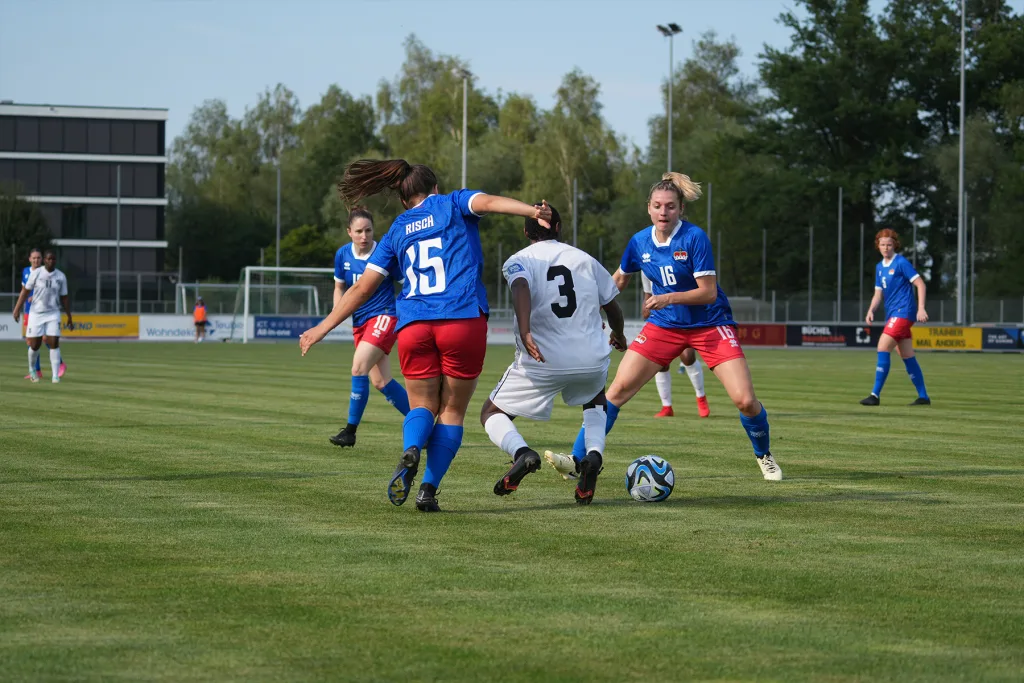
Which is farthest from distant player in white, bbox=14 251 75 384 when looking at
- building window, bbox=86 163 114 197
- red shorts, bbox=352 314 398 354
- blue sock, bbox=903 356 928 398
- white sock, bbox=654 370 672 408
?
building window, bbox=86 163 114 197

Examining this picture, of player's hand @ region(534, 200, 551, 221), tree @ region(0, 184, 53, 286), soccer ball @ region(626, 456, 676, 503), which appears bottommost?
soccer ball @ region(626, 456, 676, 503)

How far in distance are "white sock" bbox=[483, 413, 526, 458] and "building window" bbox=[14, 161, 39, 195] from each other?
86.1 m

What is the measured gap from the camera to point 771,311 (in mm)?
60594

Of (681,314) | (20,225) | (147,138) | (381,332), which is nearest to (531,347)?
(681,314)

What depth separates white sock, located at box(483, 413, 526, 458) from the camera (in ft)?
25.3

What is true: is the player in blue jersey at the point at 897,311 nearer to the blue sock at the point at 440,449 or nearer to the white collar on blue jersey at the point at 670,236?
the white collar on blue jersey at the point at 670,236

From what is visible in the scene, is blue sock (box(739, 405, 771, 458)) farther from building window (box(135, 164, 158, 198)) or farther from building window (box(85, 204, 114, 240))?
building window (box(85, 204, 114, 240))

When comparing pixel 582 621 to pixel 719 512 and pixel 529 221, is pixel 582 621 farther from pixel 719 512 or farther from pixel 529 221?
pixel 529 221

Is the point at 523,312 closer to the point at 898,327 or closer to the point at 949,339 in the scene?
the point at 898,327

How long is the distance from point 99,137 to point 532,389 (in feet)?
283

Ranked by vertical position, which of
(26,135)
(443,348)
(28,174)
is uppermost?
(26,135)

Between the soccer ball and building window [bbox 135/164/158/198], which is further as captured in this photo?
building window [bbox 135/164/158/198]

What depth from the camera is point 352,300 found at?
25.3 ft

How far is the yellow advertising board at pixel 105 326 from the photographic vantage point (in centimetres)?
5184
